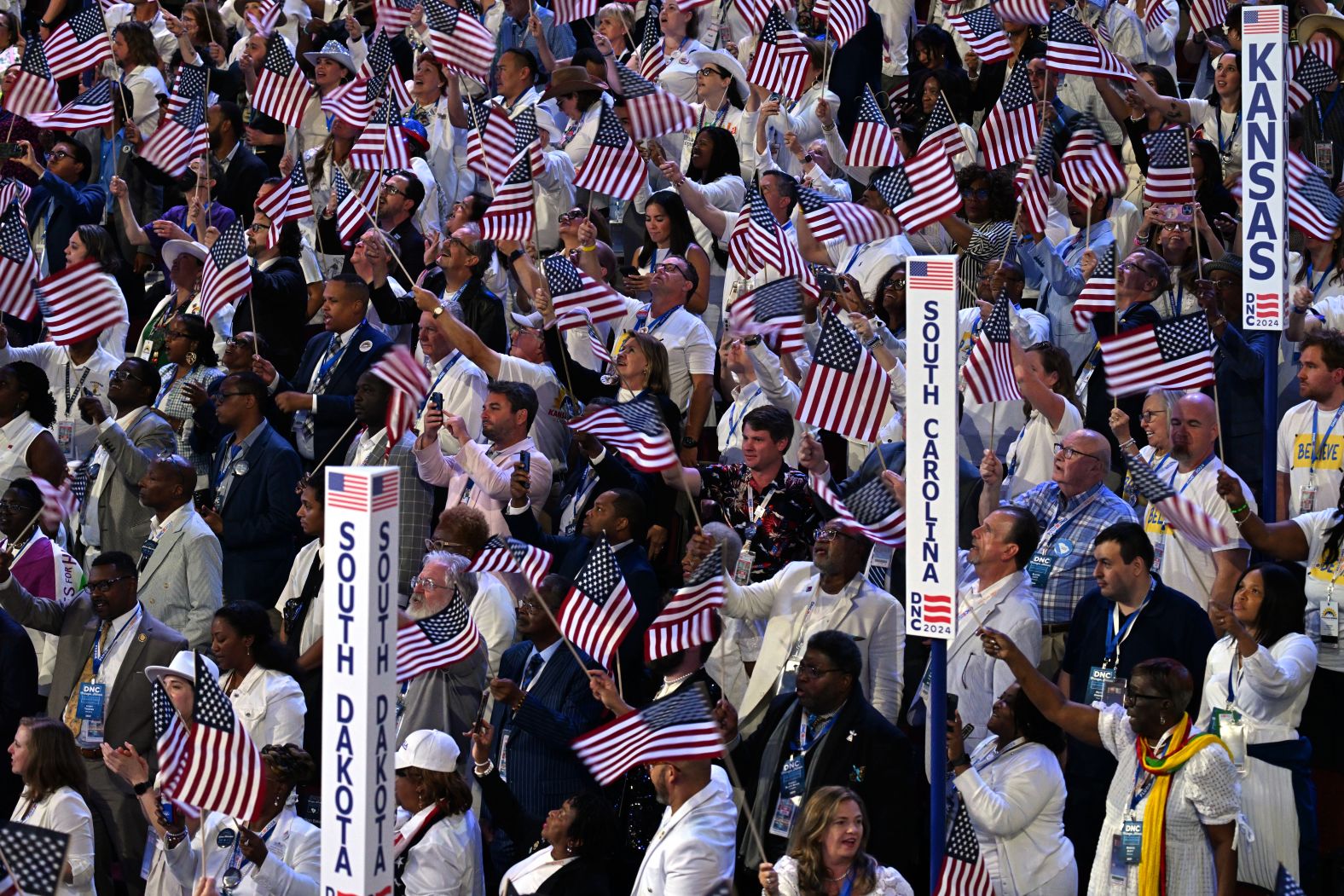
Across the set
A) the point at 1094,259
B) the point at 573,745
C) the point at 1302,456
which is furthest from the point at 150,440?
the point at 1302,456

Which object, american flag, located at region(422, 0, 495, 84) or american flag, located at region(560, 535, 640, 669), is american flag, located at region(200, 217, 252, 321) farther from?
american flag, located at region(560, 535, 640, 669)

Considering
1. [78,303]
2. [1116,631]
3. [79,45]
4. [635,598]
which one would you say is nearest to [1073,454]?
[1116,631]

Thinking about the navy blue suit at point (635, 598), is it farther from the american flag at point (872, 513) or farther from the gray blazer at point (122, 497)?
the gray blazer at point (122, 497)

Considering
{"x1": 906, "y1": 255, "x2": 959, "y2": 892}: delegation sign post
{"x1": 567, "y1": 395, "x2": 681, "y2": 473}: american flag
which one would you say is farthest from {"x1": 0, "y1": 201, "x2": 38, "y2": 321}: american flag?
{"x1": 906, "y1": 255, "x2": 959, "y2": 892}: delegation sign post

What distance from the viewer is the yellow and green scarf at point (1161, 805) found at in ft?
25.3

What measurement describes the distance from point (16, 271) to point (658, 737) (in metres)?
6.74

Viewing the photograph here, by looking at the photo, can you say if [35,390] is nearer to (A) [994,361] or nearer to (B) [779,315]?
(B) [779,315]

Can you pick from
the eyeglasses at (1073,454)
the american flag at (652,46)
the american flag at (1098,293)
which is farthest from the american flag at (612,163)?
the eyeglasses at (1073,454)

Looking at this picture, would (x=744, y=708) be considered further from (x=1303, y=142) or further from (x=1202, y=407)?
(x=1303, y=142)

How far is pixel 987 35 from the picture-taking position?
14.2m

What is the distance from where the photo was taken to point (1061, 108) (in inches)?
551

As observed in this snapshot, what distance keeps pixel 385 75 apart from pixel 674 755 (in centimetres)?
785

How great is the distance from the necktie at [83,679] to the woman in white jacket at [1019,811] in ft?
13.3

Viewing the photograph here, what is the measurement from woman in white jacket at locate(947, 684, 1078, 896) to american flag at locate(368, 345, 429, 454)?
3787mm
